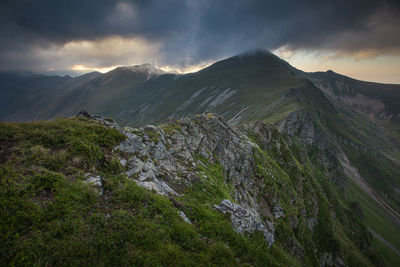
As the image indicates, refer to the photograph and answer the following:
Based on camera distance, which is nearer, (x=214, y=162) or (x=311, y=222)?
(x=214, y=162)

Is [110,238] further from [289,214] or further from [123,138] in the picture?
[289,214]

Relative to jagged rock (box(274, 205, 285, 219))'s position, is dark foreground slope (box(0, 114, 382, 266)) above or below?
above

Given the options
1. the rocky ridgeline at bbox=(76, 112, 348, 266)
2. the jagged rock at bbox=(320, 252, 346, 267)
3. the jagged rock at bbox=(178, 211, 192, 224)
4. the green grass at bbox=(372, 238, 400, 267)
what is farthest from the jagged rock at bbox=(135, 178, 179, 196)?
the green grass at bbox=(372, 238, 400, 267)

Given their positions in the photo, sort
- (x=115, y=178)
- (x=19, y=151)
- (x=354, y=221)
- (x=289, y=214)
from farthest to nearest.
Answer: (x=354, y=221), (x=289, y=214), (x=115, y=178), (x=19, y=151)

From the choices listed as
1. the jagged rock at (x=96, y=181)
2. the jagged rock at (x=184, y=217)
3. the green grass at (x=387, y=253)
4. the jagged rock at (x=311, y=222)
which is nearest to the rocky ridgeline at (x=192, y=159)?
the jagged rock at (x=184, y=217)

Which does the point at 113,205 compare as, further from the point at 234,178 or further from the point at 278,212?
the point at 278,212

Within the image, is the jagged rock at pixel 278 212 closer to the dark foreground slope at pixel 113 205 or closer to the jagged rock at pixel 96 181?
the dark foreground slope at pixel 113 205

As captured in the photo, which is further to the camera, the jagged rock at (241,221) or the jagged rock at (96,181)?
the jagged rock at (241,221)

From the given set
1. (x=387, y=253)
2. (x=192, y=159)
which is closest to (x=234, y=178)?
(x=192, y=159)

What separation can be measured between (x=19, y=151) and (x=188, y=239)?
41.6ft

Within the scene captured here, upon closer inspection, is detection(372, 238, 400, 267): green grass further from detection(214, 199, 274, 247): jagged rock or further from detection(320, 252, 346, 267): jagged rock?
detection(214, 199, 274, 247): jagged rock

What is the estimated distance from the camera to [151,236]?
9.34m

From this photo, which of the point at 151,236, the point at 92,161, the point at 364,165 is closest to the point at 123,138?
the point at 92,161

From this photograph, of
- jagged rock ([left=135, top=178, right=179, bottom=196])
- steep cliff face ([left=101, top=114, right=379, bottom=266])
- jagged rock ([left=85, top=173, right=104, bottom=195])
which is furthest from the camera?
steep cliff face ([left=101, top=114, right=379, bottom=266])
